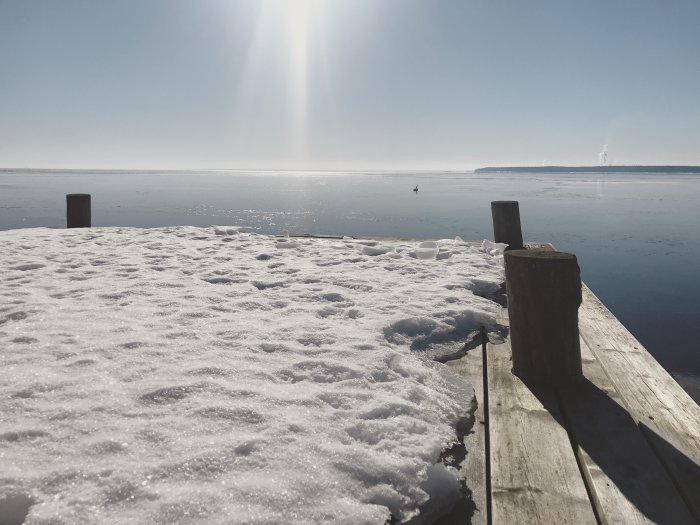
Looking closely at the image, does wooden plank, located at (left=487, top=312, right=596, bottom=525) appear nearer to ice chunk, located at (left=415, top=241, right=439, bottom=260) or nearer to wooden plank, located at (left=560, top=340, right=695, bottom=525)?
wooden plank, located at (left=560, top=340, right=695, bottom=525)

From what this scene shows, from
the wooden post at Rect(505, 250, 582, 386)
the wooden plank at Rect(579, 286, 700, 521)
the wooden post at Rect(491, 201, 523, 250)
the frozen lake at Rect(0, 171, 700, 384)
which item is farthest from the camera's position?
the frozen lake at Rect(0, 171, 700, 384)

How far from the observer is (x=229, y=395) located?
8.14 feet

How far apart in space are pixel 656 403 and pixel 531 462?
1.19m

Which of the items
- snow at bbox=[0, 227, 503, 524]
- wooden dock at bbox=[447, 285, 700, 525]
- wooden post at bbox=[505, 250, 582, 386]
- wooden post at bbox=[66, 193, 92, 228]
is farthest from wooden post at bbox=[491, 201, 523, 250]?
wooden post at bbox=[66, 193, 92, 228]

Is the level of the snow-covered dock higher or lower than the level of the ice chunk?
lower

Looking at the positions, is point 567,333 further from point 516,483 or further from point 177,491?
point 177,491

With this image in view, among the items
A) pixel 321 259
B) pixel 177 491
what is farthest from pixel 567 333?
pixel 321 259

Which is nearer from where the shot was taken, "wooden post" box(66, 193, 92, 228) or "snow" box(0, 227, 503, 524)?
"snow" box(0, 227, 503, 524)

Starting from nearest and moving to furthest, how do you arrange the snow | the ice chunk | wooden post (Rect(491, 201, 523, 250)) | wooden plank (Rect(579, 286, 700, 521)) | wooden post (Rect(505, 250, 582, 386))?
the snow → wooden plank (Rect(579, 286, 700, 521)) → wooden post (Rect(505, 250, 582, 386)) → the ice chunk → wooden post (Rect(491, 201, 523, 250))

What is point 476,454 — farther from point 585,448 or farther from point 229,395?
point 229,395

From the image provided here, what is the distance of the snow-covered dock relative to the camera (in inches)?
68.5

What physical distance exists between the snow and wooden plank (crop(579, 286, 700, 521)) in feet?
3.17

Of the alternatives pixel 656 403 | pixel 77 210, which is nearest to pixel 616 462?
pixel 656 403

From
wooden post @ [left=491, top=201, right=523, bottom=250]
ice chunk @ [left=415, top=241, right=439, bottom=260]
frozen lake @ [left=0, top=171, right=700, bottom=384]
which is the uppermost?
wooden post @ [left=491, top=201, right=523, bottom=250]
